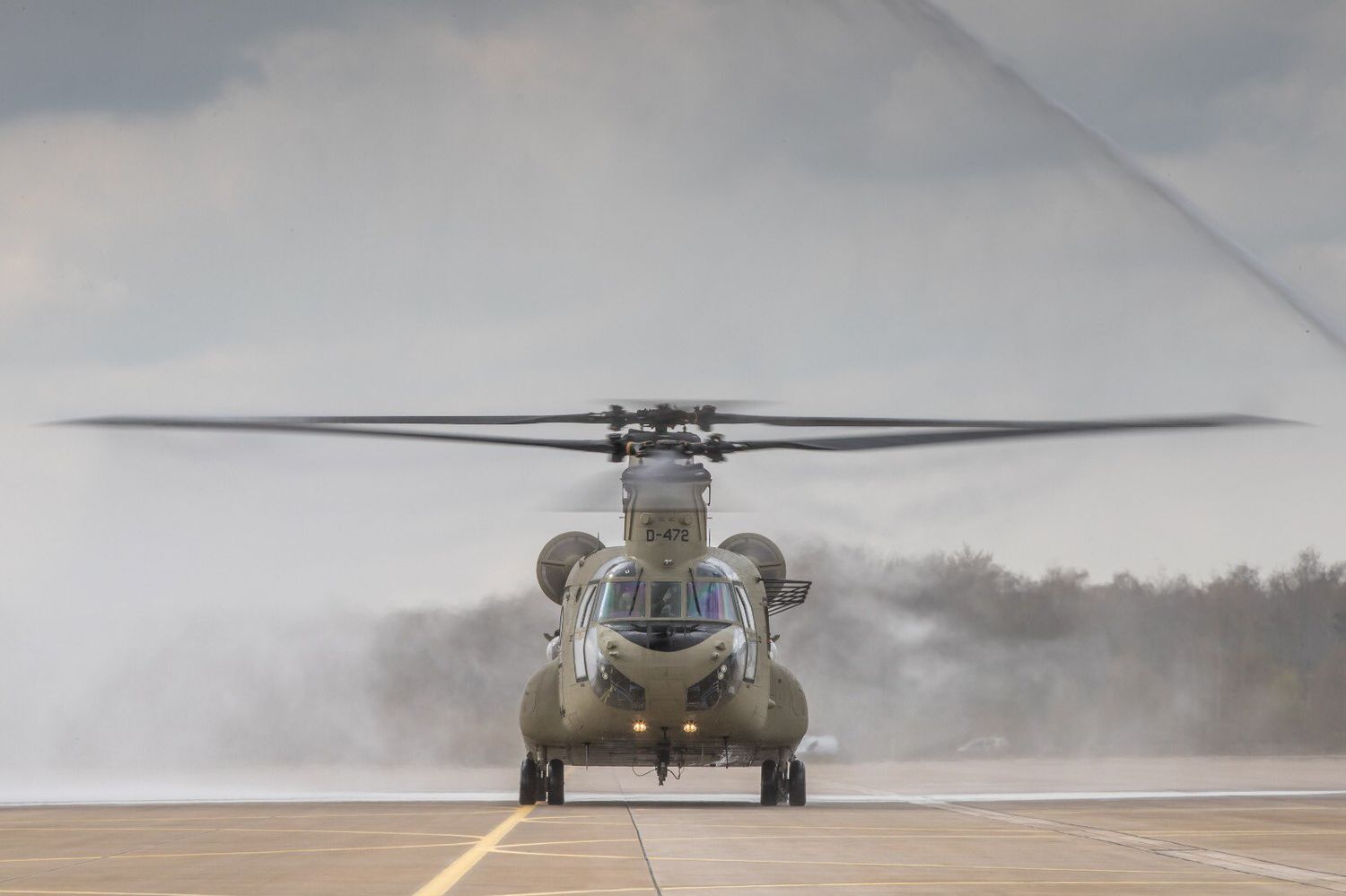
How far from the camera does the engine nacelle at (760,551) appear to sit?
2902 centimetres

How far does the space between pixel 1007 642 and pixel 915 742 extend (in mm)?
6087

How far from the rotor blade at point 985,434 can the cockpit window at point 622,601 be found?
105 inches

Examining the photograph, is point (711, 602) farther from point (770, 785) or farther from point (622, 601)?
point (770, 785)

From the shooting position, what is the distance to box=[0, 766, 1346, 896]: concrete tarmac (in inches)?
488

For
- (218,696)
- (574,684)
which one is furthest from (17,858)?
(218,696)

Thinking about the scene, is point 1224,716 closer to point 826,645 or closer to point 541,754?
point 826,645

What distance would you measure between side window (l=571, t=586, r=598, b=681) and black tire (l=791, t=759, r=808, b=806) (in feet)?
12.5

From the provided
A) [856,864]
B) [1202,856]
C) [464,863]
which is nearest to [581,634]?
[464,863]

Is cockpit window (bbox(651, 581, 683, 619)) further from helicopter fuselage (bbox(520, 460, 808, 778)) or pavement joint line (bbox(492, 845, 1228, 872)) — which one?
pavement joint line (bbox(492, 845, 1228, 872))

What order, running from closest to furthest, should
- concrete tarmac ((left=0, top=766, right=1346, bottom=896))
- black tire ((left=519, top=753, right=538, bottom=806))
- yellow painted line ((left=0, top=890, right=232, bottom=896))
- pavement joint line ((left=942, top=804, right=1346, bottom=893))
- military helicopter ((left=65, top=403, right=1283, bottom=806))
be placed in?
1. yellow painted line ((left=0, top=890, right=232, bottom=896))
2. concrete tarmac ((left=0, top=766, right=1346, bottom=896))
3. pavement joint line ((left=942, top=804, right=1346, bottom=893))
4. military helicopter ((left=65, top=403, right=1283, bottom=806))
5. black tire ((left=519, top=753, right=538, bottom=806))

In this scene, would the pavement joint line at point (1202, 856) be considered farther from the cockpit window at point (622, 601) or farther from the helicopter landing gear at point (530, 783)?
the helicopter landing gear at point (530, 783)

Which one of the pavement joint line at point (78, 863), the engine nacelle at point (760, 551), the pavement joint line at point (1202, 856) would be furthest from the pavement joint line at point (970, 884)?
the engine nacelle at point (760, 551)

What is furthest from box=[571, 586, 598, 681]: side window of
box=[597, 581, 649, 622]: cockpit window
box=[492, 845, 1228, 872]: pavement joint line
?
box=[492, 845, 1228, 872]: pavement joint line

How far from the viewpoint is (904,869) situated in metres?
13.6
